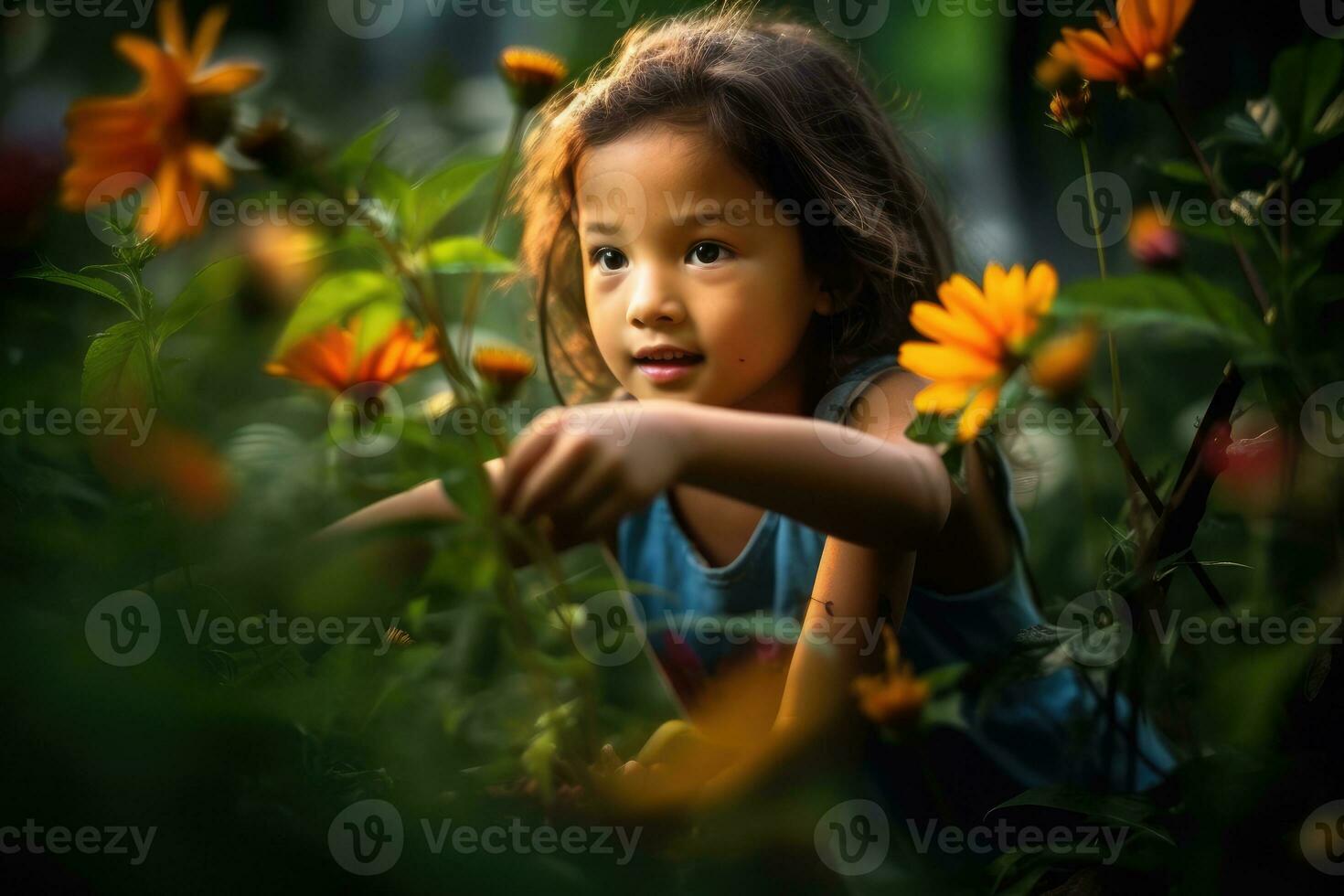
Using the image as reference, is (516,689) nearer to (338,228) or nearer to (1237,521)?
(338,228)

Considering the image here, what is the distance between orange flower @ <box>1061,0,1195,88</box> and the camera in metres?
0.67

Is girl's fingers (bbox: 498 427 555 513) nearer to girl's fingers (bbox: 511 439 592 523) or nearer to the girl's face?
girl's fingers (bbox: 511 439 592 523)

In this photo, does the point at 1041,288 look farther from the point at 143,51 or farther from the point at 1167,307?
the point at 143,51

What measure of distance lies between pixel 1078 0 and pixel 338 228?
137cm

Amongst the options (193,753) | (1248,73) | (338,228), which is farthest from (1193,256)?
(193,753)

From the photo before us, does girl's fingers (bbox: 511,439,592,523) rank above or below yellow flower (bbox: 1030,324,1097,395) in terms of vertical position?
below

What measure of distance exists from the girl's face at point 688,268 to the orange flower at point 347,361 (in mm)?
179

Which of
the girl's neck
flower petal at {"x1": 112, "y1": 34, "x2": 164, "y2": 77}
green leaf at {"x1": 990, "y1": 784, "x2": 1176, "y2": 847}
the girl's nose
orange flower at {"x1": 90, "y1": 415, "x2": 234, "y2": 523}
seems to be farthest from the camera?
the girl's neck

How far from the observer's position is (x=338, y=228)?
57 cm

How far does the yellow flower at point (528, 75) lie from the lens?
725 millimetres

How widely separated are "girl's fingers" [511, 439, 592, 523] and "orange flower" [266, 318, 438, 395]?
22 centimetres

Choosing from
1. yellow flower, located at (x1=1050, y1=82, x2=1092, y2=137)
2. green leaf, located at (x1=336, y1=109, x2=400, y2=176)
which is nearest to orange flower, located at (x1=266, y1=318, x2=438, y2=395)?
green leaf, located at (x1=336, y1=109, x2=400, y2=176)

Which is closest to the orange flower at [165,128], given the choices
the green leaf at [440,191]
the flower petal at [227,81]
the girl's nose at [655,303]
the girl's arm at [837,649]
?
the flower petal at [227,81]

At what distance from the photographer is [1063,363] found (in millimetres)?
560
